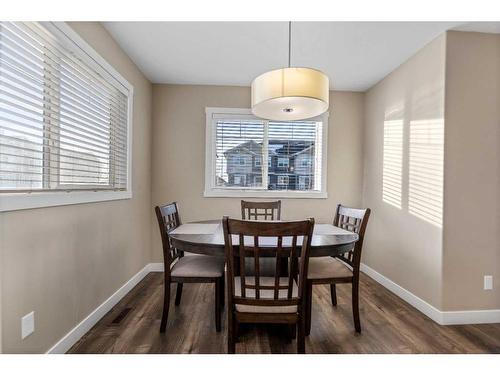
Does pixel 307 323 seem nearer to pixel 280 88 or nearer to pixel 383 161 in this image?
pixel 280 88

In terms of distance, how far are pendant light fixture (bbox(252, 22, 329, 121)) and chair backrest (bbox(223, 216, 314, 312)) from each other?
0.86 m

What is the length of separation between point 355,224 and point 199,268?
1.35 metres

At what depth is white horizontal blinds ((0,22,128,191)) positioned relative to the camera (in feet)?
4.74

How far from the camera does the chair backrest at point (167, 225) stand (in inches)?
84.0

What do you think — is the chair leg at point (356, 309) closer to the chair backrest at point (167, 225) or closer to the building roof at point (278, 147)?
the chair backrest at point (167, 225)

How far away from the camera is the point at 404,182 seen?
2.90 m

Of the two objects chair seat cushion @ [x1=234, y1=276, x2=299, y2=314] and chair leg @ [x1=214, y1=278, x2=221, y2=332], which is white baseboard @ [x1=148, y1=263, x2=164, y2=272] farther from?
chair seat cushion @ [x1=234, y1=276, x2=299, y2=314]

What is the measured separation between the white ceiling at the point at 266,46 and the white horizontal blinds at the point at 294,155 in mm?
736

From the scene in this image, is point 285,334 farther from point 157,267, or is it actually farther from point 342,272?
point 157,267

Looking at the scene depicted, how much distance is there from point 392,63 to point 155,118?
111 inches

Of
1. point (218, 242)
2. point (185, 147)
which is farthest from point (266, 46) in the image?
point (218, 242)

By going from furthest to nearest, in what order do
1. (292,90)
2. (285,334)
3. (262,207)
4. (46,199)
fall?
(262,207)
(285,334)
(292,90)
(46,199)
